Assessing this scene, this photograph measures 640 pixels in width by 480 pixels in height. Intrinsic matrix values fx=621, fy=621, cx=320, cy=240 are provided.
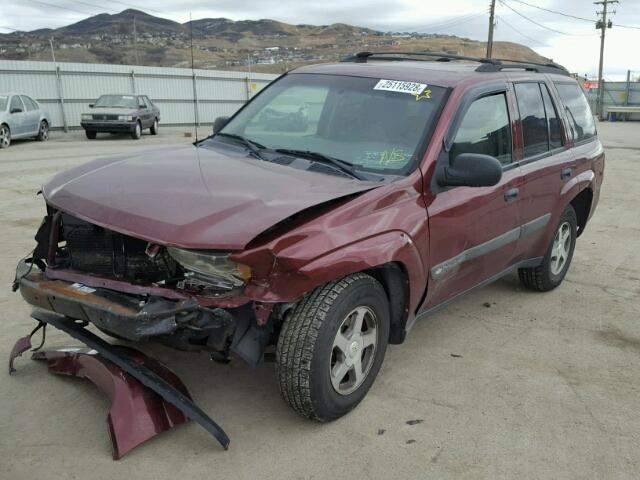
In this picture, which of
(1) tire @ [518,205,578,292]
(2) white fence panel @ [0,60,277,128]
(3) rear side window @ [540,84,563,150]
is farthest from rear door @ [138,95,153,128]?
(3) rear side window @ [540,84,563,150]

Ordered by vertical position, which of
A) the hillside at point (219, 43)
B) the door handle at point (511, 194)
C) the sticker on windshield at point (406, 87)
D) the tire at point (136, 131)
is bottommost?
the tire at point (136, 131)

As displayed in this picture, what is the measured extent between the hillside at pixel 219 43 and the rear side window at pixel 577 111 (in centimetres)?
6970

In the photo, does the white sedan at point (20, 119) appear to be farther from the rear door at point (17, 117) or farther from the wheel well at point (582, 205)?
the wheel well at point (582, 205)

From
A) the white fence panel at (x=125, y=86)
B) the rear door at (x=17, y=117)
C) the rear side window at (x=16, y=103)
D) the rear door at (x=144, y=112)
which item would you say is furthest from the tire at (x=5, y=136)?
the white fence panel at (x=125, y=86)

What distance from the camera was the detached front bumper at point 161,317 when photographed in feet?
9.11

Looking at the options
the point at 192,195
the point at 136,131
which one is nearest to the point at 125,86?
the point at 136,131

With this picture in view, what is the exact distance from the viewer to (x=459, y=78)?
13.0 ft

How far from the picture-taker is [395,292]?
11.3 feet

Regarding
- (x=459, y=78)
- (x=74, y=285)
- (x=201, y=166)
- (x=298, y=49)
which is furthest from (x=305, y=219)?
(x=298, y=49)

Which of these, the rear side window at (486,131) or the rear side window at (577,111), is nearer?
the rear side window at (486,131)

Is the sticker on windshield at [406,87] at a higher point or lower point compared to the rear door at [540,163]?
higher

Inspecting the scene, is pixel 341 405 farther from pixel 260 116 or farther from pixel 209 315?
pixel 260 116

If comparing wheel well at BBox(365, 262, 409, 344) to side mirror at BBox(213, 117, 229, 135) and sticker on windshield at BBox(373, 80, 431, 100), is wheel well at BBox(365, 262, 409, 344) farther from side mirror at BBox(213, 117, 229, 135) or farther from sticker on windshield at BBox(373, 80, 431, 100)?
side mirror at BBox(213, 117, 229, 135)

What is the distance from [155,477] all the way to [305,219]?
4.38 feet
